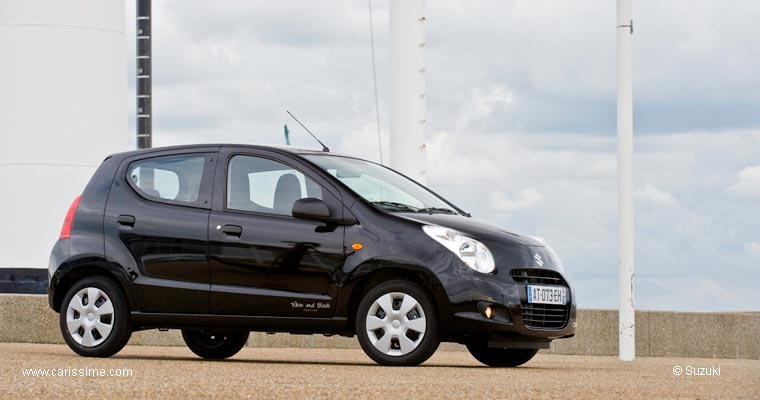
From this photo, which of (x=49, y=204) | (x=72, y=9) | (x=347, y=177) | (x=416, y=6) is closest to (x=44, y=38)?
(x=72, y=9)

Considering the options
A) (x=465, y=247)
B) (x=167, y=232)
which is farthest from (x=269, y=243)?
(x=465, y=247)

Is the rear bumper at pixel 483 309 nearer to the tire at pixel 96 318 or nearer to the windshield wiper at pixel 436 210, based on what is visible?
the windshield wiper at pixel 436 210

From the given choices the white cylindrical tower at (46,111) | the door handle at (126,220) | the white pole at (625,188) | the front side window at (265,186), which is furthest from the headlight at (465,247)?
the white cylindrical tower at (46,111)

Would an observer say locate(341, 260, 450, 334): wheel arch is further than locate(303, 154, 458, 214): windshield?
No

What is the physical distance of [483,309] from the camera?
10242mm

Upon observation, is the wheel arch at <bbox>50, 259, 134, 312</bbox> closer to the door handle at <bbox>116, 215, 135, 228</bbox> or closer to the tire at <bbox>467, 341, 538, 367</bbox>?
the door handle at <bbox>116, 215, 135, 228</bbox>

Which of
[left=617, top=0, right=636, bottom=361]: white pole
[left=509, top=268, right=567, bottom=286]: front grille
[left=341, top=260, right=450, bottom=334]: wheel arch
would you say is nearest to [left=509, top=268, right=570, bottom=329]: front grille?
[left=509, top=268, right=567, bottom=286]: front grille

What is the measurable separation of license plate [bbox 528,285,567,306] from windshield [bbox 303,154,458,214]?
116 centimetres

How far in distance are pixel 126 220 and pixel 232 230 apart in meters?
1.06

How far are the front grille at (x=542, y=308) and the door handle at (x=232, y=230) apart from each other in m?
2.16

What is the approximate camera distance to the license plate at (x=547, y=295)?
10.5 m

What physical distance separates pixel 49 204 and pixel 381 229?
13.4 metres

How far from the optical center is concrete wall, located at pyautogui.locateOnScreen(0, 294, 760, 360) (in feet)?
53.3

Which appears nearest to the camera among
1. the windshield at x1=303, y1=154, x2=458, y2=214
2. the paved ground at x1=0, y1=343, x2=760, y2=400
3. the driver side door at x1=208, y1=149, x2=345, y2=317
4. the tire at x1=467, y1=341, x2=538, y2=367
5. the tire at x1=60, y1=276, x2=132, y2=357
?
the paved ground at x1=0, y1=343, x2=760, y2=400
